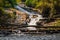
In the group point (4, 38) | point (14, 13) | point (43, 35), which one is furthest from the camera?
point (14, 13)

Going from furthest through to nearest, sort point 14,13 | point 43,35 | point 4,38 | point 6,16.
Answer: point 14,13, point 6,16, point 43,35, point 4,38

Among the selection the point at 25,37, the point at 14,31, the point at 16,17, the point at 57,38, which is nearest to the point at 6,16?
the point at 16,17

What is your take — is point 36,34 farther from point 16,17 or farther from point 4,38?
point 16,17

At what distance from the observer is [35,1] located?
3881 cm

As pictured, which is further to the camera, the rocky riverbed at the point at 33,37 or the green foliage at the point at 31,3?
the green foliage at the point at 31,3

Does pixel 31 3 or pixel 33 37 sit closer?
pixel 33 37

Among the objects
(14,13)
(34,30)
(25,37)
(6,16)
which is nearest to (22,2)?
(14,13)

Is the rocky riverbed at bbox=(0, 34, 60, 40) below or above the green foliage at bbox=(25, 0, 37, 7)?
below

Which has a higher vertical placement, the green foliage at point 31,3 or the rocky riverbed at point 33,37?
the green foliage at point 31,3

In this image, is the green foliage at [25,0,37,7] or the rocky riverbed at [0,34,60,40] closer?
the rocky riverbed at [0,34,60,40]

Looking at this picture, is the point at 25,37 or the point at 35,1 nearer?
the point at 25,37

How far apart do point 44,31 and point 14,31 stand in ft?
11.3

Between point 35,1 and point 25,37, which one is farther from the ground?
point 35,1

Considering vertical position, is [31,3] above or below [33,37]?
above
